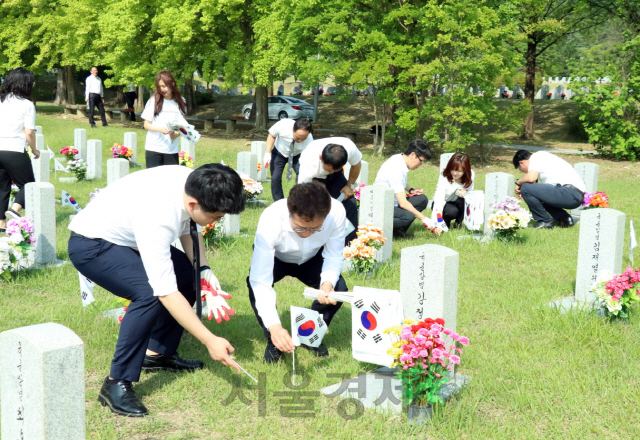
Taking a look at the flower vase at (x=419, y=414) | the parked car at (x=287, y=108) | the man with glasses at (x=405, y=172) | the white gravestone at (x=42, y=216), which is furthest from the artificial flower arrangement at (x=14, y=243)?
the parked car at (x=287, y=108)

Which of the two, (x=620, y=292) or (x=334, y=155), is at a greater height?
(x=334, y=155)

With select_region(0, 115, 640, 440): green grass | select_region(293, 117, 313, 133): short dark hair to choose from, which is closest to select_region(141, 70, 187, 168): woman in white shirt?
select_region(293, 117, 313, 133): short dark hair

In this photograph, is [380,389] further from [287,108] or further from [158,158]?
[287,108]

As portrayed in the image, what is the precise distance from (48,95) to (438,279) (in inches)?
1630

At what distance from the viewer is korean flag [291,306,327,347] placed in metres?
4.10

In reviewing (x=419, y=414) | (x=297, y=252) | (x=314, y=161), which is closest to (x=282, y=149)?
(x=314, y=161)

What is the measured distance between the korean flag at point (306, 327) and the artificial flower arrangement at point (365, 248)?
208 centimetres

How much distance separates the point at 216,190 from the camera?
328cm

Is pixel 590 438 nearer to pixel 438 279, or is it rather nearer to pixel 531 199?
pixel 438 279

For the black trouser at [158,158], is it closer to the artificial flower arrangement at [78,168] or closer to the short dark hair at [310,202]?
the short dark hair at [310,202]

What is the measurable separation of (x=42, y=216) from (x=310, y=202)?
3.89 meters

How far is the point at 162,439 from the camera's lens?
3.44m

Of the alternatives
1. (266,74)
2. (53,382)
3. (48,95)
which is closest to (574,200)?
(53,382)

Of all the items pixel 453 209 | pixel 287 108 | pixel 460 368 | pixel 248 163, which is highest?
pixel 287 108
